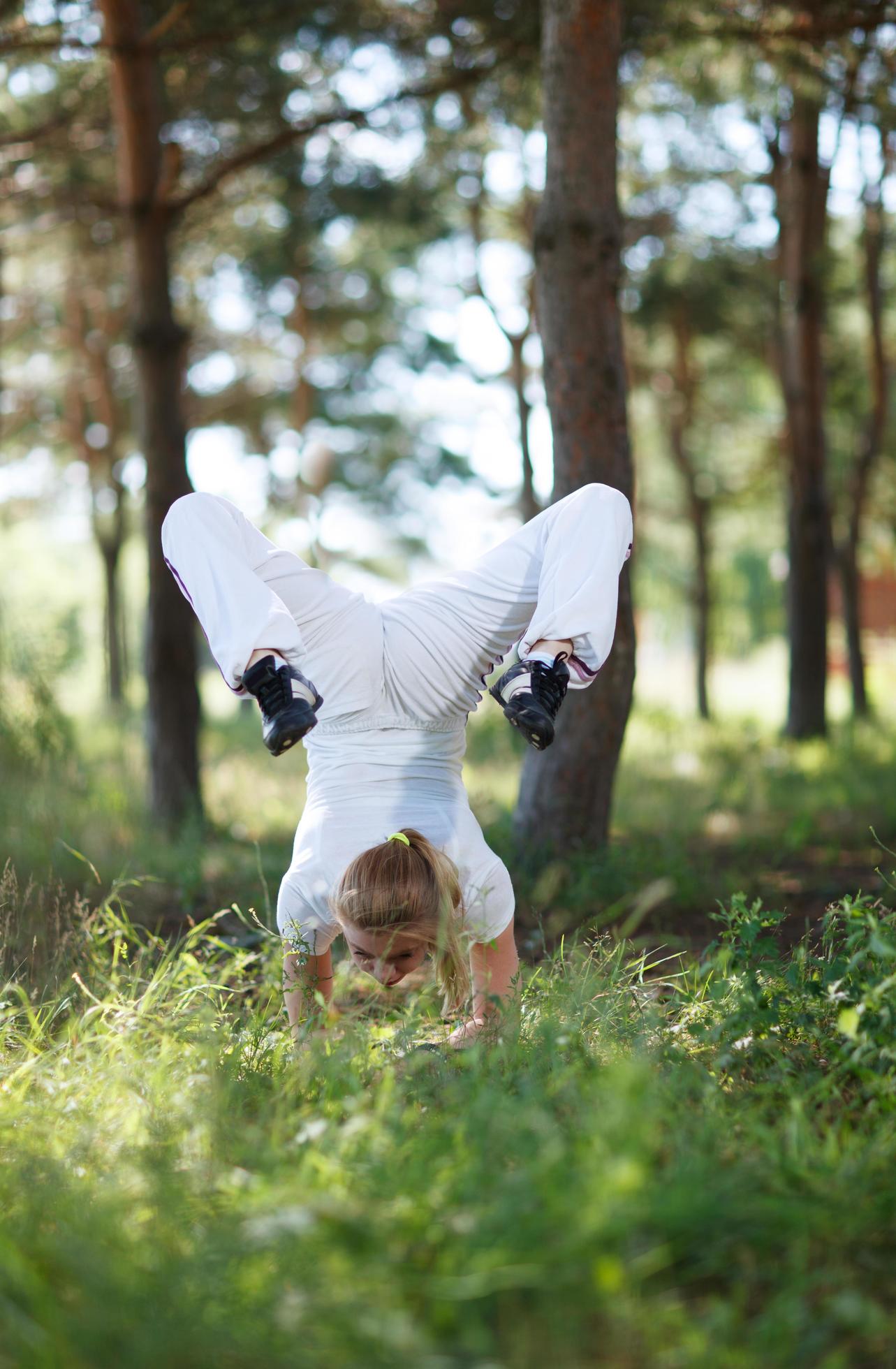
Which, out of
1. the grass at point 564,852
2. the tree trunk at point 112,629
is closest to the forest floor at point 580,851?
the grass at point 564,852

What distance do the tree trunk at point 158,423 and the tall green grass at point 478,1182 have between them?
4.25 metres

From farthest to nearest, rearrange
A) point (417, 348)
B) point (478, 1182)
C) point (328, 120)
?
point (417, 348) → point (328, 120) → point (478, 1182)

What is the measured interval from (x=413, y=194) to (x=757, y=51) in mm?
3260

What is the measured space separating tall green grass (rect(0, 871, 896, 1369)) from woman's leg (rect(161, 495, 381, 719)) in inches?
34.6

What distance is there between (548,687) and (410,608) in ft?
2.21

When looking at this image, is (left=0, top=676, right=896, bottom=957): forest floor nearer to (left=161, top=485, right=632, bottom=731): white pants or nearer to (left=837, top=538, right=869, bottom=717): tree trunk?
(left=161, top=485, right=632, bottom=731): white pants

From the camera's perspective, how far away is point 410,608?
3.69m

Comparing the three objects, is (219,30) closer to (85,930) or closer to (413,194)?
(413,194)

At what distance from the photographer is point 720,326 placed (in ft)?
42.6

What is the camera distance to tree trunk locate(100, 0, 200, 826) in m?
7.17

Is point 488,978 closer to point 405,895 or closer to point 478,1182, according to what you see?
point 405,895

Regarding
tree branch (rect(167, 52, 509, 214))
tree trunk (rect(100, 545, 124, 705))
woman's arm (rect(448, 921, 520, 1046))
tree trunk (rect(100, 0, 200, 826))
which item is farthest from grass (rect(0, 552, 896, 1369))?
tree trunk (rect(100, 545, 124, 705))

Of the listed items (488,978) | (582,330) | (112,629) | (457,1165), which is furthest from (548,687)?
(112,629)

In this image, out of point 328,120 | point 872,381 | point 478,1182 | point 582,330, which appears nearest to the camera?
point 478,1182
